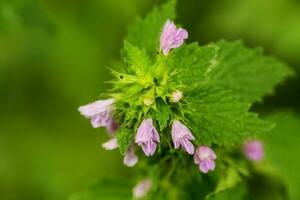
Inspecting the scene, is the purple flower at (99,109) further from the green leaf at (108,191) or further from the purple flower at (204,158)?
the green leaf at (108,191)

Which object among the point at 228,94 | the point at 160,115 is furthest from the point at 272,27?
the point at 160,115

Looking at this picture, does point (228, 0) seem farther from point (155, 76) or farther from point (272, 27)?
point (155, 76)

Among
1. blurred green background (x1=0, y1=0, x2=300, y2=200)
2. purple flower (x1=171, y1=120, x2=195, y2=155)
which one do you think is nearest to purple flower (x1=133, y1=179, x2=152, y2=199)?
purple flower (x1=171, y1=120, x2=195, y2=155)

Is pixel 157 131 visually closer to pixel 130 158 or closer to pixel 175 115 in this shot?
pixel 175 115

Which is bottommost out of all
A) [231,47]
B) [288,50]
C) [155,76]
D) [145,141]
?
[145,141]

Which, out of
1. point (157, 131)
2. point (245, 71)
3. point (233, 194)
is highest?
point (245, 71)

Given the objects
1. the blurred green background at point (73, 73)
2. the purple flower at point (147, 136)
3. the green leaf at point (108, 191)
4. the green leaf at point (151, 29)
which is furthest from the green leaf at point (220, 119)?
the blurred green background at point (73, 73)

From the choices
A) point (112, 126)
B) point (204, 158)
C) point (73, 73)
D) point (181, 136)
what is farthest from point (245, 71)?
point (73, 73)
